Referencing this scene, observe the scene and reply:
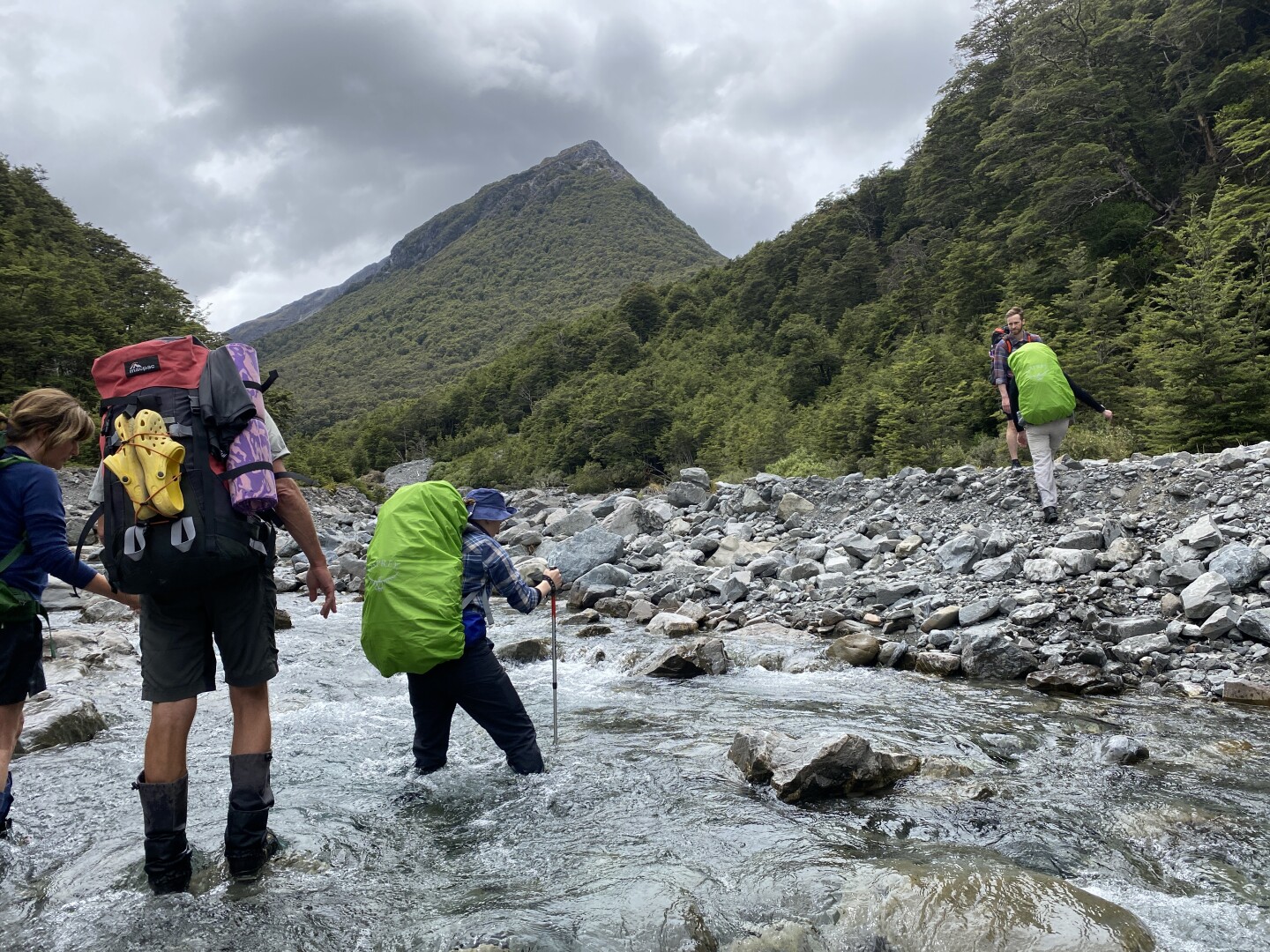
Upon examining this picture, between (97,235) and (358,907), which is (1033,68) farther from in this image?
(97,235)

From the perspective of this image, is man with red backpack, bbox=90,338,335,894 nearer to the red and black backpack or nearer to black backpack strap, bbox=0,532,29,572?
the red and black backpack

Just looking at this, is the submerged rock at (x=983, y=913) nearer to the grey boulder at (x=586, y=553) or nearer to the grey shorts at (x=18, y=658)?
the grey shorts at (x=18, y=658)

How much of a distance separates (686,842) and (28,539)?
3427 millimetres

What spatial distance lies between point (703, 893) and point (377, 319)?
165 m

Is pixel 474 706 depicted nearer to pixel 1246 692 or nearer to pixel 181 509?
pixel 181 509

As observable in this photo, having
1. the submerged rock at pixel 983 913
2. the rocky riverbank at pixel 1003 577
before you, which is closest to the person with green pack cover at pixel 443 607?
the submerged rock at pixel 983 913

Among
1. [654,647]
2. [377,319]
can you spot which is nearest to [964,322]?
[654,647]

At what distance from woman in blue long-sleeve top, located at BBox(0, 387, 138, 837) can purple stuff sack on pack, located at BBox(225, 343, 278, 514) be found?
0.88 m

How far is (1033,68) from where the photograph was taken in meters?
30.2

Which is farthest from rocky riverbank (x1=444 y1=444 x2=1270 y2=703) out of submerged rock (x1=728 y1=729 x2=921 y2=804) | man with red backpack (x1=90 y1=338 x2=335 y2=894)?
man with red backpack (x1=90 y1=338 x2=335 y2=894)

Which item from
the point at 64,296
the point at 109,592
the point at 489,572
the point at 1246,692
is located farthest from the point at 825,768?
the point at 64,296

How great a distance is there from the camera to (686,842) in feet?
11.3

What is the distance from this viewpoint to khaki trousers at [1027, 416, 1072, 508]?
8.67m

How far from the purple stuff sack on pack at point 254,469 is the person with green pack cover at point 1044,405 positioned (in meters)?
8.74
